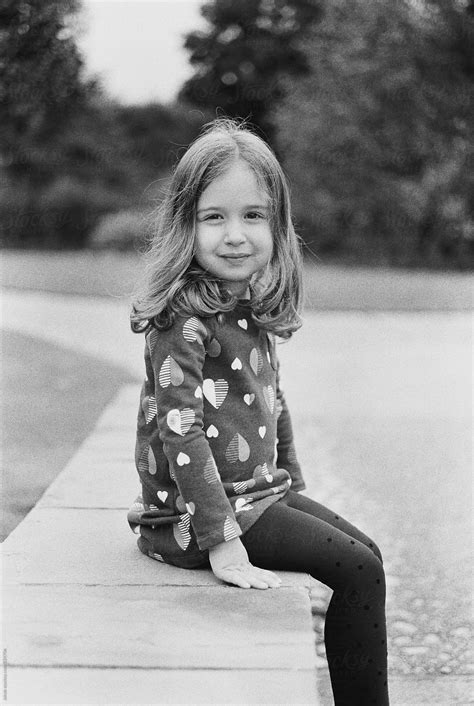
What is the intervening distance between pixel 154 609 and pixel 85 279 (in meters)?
14.2

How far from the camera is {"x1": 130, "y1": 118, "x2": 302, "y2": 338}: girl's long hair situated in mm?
2414

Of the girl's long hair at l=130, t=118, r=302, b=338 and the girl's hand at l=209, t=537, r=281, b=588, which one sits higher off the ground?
the girl's long hair at l=130, t=118, r=302, b=338

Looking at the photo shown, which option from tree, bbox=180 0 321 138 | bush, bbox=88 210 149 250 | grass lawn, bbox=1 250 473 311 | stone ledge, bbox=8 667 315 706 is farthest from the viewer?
tree, bbox=180 0 321 138

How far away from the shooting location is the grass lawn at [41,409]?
4238 mm

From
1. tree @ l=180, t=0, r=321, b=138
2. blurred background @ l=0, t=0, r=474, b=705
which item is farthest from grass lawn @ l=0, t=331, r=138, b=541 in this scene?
tree @ l=180, t=0, r=321, b=138

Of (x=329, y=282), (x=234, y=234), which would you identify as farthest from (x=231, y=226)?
(x=329, y=282)

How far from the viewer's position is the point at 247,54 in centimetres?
2905

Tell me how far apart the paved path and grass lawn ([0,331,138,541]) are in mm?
431

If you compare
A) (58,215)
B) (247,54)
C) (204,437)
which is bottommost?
(58,215)

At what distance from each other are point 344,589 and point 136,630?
0.55 m

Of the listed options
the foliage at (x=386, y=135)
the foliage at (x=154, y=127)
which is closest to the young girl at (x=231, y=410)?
the foliage at (x=386, y=135)

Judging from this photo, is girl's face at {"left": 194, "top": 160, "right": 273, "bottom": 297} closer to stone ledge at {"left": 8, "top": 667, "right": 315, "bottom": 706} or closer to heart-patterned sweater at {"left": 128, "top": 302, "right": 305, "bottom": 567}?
heart-patterned sweater at {"left": 128, "top": 302, "right": 305, "bottom": 567}

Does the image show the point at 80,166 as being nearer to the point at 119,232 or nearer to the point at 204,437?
the point at 119,232

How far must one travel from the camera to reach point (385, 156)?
816 inches
